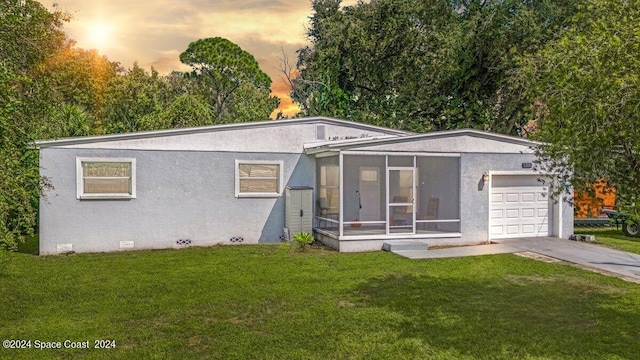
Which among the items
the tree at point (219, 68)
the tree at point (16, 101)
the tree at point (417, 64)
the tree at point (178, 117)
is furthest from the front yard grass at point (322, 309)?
the tree at point (219, 68)

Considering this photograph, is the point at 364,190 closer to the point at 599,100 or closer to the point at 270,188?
the point at 270,188

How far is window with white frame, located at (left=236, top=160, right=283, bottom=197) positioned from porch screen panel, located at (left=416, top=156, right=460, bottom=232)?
14.4ft

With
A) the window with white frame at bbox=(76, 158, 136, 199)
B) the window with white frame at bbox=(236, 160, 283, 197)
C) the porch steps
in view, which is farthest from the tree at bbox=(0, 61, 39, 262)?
the porch steps

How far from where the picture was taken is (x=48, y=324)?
621 cm

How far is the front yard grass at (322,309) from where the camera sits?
548 centimetres

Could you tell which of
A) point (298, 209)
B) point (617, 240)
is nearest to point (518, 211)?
point (617, 240)

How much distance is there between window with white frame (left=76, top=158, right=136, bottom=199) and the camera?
40.0ft

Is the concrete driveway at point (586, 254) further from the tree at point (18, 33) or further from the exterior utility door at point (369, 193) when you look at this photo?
the tree at point (18, 33)

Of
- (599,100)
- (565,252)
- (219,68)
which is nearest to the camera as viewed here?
(599,100)

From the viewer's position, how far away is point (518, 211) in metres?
13.9

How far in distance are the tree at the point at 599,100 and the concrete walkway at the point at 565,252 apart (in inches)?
190

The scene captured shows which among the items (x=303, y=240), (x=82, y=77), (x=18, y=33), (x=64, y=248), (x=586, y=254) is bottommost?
(x=586, y=254)

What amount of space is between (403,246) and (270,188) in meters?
4.41

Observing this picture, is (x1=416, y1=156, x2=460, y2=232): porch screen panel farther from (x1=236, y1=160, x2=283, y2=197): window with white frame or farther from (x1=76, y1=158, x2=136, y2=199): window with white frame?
(x1=76, y1=158, x2=136, y2=199): window with white frame
